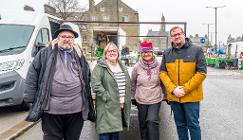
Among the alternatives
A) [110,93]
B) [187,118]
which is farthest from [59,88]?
[187,118]

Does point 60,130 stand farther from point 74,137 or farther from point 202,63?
point 202,63

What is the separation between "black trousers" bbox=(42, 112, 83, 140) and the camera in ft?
15.0

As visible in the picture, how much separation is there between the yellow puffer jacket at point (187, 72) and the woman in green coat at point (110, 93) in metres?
0.59

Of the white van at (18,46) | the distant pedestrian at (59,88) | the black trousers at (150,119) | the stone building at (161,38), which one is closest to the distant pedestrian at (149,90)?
the black trousers at (150,119)

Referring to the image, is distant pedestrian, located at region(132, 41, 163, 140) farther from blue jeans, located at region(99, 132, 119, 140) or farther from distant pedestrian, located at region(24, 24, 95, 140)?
distant pedestrian, located at region(24, 24, 95, 140)

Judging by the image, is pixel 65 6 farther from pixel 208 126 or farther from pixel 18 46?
pixel 208 126

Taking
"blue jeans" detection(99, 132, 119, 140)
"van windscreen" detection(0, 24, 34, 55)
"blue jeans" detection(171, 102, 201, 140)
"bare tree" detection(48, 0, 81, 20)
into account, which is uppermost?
"bare tree" detection(48, 0, 81, 20)

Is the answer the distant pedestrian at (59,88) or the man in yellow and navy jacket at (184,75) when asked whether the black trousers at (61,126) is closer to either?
the distant pedestrian at (59,88)

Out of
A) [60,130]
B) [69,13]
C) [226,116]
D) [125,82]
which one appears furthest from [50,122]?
[69,13]

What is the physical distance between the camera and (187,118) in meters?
5.40

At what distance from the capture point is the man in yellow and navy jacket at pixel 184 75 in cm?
524

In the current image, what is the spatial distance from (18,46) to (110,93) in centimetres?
514

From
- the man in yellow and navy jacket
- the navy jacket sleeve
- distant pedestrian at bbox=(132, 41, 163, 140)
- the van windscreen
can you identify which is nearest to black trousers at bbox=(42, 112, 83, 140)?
the navy jacket sleeve

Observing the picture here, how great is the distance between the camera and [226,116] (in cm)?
949
